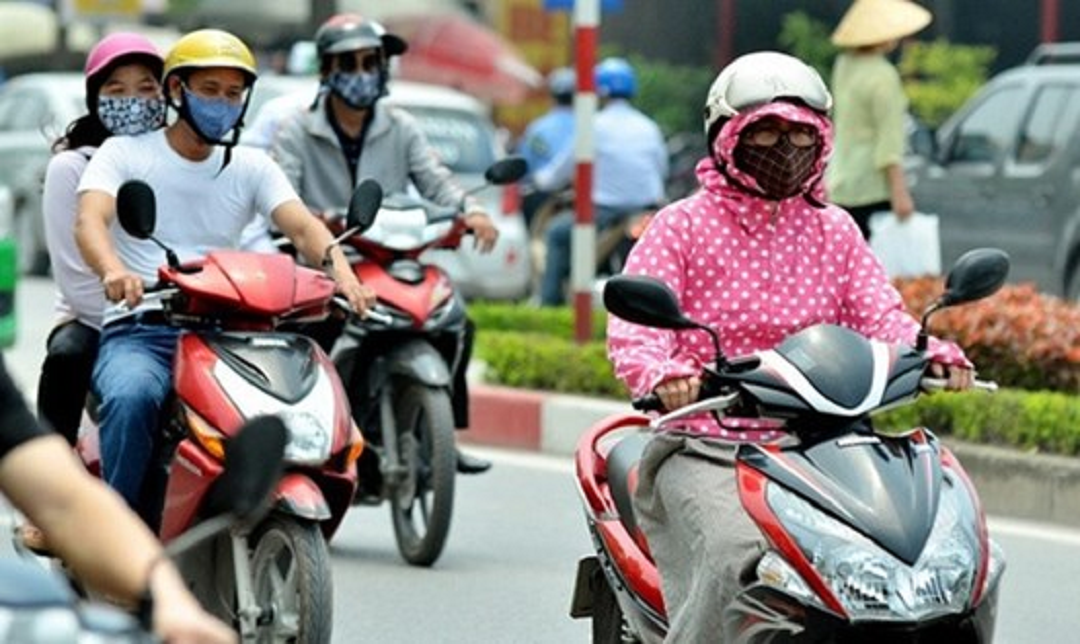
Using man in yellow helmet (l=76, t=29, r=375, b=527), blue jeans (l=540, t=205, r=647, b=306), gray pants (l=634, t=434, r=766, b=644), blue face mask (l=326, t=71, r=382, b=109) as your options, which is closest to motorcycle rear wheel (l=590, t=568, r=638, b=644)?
gray pants (l=634, t=434, r=766, b=644)

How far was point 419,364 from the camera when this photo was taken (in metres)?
9.35

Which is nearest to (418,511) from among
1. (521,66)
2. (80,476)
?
(80,476)

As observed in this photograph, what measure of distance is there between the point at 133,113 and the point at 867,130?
19.3 ft

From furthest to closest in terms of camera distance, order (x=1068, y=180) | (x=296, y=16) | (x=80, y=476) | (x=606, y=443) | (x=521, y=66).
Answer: (x=296, y=16) < (x=521, y=66) < (x=1068, y=180) < (x=606, y=443) < (x=80, y=476)

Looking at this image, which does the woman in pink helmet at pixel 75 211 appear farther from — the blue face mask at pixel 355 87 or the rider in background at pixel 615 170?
the rider in background at pixel 615 170

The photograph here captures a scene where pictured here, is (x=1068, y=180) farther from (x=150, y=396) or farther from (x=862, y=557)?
(x=862, y=557)

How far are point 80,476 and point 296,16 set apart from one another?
97.2ft

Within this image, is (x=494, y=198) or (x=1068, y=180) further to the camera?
(x=494, y=198)

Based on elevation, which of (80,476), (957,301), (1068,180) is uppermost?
(80,476)

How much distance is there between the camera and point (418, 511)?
9.68m

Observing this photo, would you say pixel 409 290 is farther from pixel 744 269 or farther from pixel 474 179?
pixel 474 179

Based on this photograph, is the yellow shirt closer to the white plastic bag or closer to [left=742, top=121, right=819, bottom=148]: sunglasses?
the white plastic bag

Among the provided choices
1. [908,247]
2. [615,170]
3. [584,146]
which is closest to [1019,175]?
[615,170]

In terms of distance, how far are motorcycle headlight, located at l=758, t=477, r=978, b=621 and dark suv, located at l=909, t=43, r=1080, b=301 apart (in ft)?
38.1
